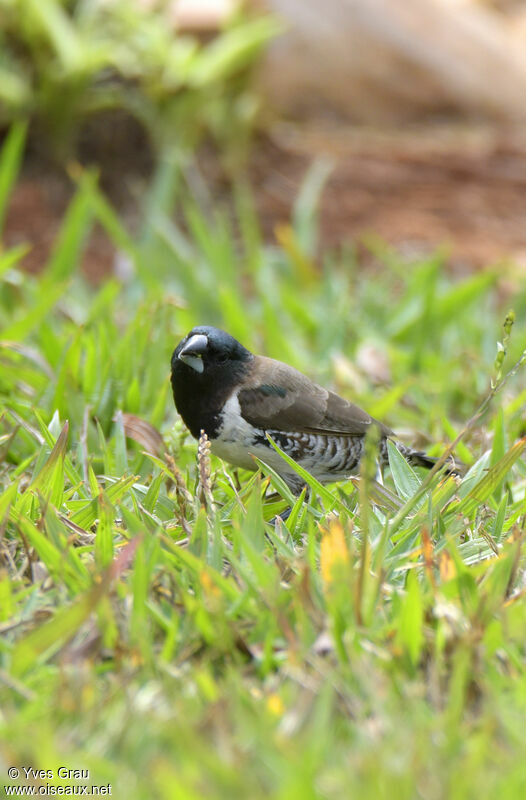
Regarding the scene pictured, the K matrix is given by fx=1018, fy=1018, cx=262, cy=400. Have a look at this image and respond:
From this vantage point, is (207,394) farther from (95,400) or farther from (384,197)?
(384,197)

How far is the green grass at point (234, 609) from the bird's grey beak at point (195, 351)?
26 centimetres

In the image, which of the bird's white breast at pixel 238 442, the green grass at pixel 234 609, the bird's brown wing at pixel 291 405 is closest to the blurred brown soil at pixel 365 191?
the green grass at pixel 234 609

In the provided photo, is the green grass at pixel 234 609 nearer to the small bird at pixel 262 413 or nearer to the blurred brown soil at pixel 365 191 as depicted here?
the small bird at pixel 262 413

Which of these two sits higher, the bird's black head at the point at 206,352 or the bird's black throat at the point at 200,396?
the bird's black head at the point at 206,352

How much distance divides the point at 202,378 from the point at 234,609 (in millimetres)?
1052

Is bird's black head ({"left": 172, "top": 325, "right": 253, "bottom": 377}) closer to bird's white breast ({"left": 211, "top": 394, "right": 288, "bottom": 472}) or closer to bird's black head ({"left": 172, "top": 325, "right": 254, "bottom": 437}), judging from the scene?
bird's black head ({"left": 172, "top": 325, "right": 254, "bottom": 437})

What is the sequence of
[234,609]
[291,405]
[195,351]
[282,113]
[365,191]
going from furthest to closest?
[282,113] < [365,191] < [291,405] < [195,351] < [234,609]

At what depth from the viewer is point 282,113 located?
29.0 ft

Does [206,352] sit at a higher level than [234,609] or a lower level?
higher

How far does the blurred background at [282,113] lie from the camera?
6039 millimetres

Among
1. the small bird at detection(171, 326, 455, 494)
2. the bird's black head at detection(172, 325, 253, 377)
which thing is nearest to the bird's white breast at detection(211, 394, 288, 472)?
the small bird at detection(171, 326, 455, 494)

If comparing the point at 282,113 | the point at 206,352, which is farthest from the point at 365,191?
the point at 206,352

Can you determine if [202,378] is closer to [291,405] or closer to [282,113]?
[291,405]

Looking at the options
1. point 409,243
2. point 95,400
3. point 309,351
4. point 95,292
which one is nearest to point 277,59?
point 409,243
